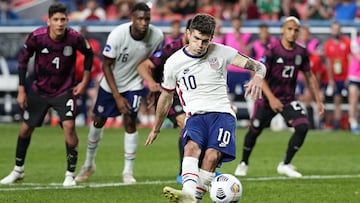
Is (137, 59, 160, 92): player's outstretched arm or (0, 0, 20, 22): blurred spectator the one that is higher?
(137, 59, 160, 92): player's outstretched arm

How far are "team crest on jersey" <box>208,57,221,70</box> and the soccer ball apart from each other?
1.29 m

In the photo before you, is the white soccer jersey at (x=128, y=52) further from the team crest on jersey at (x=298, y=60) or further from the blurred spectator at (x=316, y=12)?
the blurred spectator at (x=316, y=12)

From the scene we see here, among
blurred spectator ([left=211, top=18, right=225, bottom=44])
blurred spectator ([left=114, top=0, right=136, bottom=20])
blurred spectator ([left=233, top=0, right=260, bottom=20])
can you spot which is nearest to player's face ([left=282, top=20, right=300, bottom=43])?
blurred spectator ([left=211, top=18, right=225, bottom=44])

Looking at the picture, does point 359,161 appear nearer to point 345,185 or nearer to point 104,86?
point 345,185

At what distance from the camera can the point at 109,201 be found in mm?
11898

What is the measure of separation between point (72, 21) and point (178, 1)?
382 centimetres

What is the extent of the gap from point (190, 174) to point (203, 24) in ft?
5.27

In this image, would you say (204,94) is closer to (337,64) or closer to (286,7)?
(337,64)

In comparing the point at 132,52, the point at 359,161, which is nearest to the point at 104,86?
the point at 132,52

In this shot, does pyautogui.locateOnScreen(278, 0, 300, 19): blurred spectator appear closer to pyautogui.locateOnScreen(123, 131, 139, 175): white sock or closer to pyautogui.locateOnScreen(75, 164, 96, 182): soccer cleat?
pyautogui.locateOnScreen(123, 131, 139, 175): white sock

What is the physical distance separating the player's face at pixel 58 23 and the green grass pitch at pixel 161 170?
211 cm

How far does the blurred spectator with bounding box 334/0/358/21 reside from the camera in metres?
26.3

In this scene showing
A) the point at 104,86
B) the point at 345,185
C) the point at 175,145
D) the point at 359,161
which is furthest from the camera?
the point at 175,145

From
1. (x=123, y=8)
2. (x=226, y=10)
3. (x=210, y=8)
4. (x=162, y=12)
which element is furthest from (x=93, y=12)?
(x=226, y=10)
